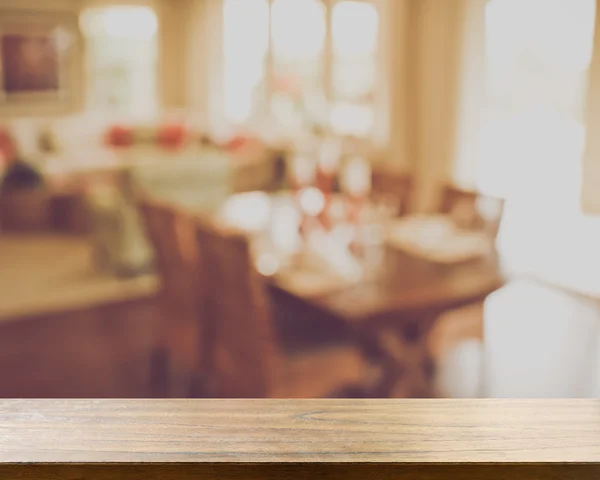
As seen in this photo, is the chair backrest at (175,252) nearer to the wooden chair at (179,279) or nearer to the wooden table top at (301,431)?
the wooden chair at (179,279)

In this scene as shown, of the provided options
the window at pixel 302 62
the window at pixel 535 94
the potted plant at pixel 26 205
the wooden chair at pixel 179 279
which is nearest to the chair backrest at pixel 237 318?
the wooden chair at pixel 179 279

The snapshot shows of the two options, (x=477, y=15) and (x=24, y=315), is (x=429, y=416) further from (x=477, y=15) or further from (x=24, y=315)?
(x=477, y=15)

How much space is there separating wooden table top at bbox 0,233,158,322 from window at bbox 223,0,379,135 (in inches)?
103

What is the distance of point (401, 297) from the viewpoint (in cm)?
243

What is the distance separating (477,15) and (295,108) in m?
2.89

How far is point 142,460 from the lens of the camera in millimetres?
518

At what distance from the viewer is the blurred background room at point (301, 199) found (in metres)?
2.72

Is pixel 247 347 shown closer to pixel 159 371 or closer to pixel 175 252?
pixel 175 252

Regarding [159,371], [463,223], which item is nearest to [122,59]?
[159,371]

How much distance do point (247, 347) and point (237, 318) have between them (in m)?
0.11

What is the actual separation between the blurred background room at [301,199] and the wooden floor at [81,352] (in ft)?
0.06

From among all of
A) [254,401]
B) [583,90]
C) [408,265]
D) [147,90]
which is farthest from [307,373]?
[147,90]

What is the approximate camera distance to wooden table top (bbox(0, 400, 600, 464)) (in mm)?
524

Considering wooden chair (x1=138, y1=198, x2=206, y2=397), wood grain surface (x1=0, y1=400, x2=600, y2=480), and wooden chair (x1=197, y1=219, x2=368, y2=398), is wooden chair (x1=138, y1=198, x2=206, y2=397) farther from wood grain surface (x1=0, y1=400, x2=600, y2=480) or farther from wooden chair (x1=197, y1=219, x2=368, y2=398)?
wood grain surface (x1=0, y1=400, x2=600, y2=480)
